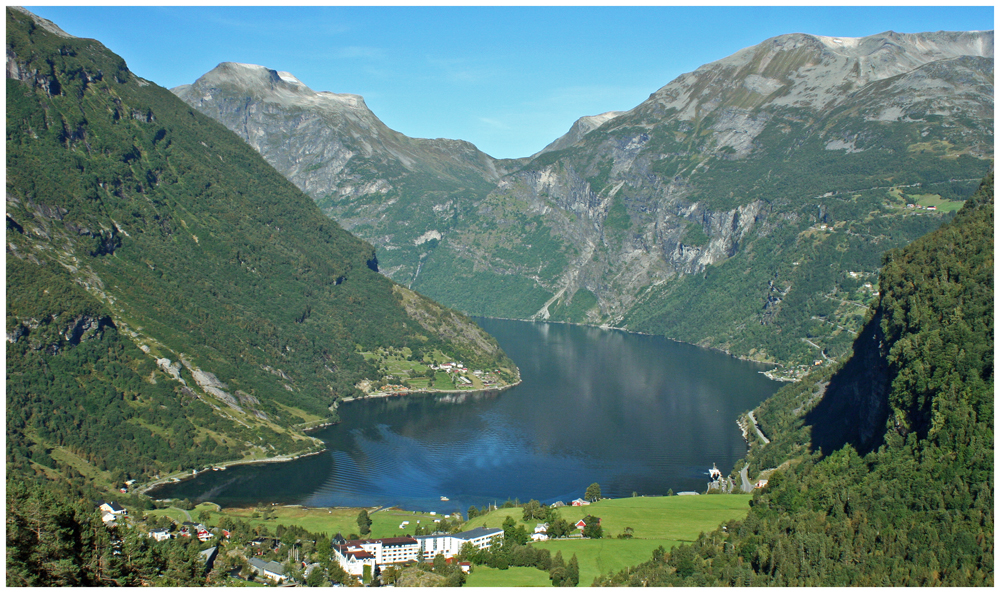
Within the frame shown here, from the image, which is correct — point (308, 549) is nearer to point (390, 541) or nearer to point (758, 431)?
point (390, 541)

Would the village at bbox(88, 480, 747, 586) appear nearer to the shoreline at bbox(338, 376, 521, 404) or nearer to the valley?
the valley

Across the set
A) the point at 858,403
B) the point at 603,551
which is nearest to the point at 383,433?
the point at 603,551

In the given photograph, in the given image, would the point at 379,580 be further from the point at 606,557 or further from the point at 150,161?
the point at 150,161

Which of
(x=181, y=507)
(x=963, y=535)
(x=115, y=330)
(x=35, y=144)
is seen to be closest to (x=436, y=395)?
(x=115, y=330)

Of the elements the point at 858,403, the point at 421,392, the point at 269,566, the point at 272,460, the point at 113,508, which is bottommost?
the point at 269,566

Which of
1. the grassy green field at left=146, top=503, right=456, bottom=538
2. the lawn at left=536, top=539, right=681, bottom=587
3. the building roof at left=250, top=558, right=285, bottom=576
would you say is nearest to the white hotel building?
the building roof at left=250, top=558, right=285, bottom=576

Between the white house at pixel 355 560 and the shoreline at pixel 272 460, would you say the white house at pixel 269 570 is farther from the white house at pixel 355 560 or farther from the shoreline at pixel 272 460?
the shoreline at pixel 272 460
